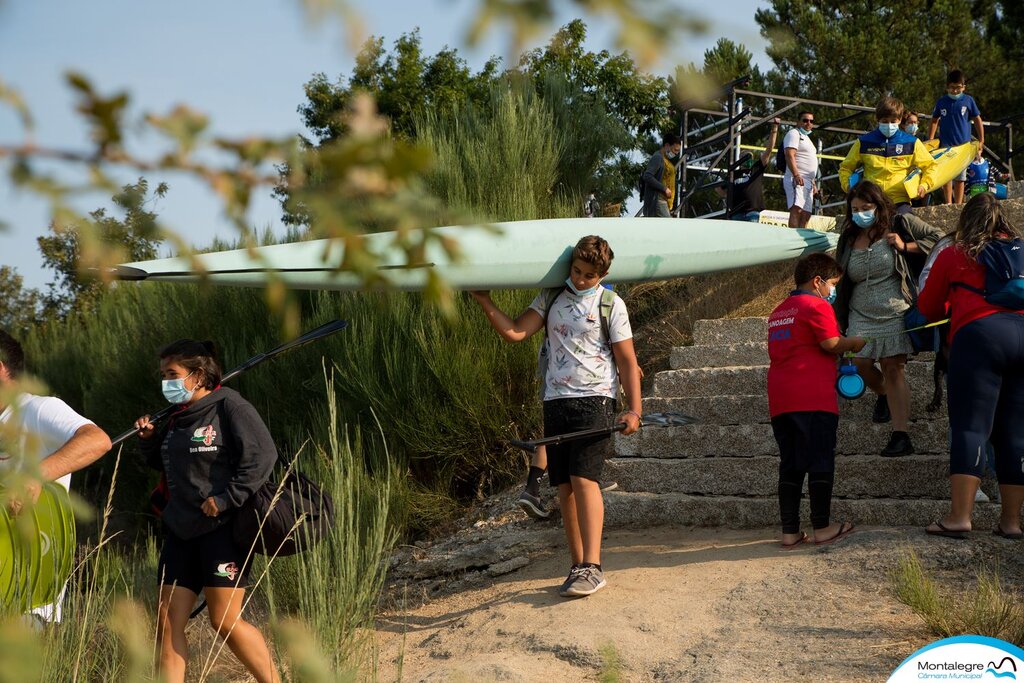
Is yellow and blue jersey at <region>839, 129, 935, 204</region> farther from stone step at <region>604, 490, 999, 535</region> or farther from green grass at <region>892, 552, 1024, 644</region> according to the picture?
green grass at <region>892, 552, 1024, 644</region>

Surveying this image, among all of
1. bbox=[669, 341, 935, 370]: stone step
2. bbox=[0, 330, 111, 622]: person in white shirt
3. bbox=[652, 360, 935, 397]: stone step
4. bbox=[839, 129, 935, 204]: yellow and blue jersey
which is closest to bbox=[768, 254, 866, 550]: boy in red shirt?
bbox=[652, 360, 935, 397]: stone step

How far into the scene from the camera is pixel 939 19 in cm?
2305

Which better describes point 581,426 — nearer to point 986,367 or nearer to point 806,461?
point 806,461

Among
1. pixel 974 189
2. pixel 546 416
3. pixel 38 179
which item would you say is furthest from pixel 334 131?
pixel 38 179

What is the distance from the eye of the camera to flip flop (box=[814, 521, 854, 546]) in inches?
227

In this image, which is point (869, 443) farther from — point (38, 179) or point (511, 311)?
point (38, 179)

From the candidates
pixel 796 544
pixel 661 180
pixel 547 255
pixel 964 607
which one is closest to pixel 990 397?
pixel 964 607

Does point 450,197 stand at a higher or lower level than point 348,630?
higher

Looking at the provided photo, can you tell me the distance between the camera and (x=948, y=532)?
17.9ft

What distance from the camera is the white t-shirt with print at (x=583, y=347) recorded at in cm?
545

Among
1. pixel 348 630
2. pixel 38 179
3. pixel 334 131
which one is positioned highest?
pixel 334 131

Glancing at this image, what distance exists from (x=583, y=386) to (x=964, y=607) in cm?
194

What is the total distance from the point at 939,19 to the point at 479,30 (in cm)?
2432

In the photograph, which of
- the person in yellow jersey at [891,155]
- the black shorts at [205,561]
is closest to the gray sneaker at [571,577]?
the black shorts at [205,561]
